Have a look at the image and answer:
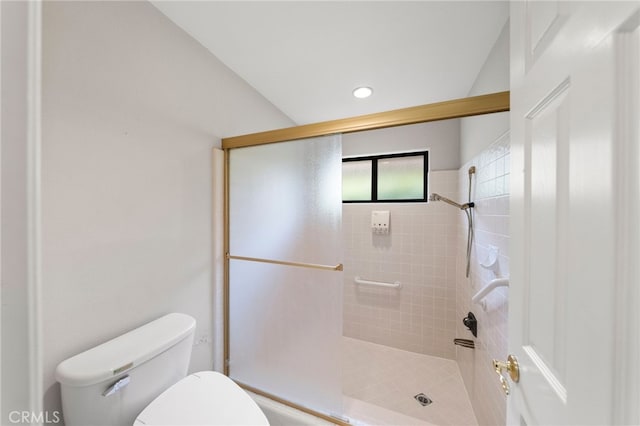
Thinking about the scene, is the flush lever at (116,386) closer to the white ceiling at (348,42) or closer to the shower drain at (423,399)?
the white ceiling at (348,42)

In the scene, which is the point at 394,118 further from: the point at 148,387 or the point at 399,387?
the point at 399,387

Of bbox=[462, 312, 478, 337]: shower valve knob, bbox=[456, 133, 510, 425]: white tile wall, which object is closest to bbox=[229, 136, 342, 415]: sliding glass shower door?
bbox=[456, 133, 510, 425]: white tile wall

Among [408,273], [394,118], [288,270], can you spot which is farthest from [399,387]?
[394,118]

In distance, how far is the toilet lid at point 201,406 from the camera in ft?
2.90

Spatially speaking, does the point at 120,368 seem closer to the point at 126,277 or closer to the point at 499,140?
the point at 126,277

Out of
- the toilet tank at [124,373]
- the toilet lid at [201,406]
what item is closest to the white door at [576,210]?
the toilet lid at [201,406]

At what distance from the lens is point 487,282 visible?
4.46 ft

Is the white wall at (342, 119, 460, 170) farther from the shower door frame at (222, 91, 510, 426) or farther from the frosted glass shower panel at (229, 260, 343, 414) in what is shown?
the frosted glass shower panel at (229, 260, 343, 414)

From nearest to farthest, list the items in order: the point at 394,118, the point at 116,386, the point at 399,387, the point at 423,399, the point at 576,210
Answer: the point at 576,210 < the point at 116,386 < the point at 394,118 < the point at 423,399 < the point at 399,387

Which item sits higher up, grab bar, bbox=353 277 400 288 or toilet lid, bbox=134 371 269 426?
grab bar, bbox=353 277 400 288

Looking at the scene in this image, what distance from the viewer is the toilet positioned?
81cm

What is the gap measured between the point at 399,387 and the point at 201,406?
1.54 metres

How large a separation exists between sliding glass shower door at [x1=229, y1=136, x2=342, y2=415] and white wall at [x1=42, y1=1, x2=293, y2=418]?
0.62 feet

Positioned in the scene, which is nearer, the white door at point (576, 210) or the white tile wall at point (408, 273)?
the white door at point (576, 210)
